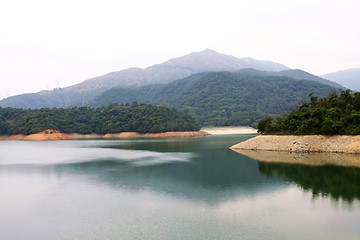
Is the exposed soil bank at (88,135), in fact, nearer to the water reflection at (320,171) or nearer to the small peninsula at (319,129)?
the small peninsula at (319,129)

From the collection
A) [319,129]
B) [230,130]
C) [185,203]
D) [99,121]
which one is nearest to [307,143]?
[319,129]

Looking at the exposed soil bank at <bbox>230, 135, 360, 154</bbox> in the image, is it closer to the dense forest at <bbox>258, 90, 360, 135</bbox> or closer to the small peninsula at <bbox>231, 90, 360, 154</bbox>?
the small peninsula at <bbox>231, 90, 360, 154</bbox>

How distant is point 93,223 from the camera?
16438 millimetres

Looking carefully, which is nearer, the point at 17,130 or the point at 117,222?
the point at 117,222

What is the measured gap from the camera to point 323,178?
27047 millimetres

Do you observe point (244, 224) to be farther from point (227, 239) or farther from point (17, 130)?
point (17, 130)

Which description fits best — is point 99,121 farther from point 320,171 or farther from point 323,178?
point 323,178

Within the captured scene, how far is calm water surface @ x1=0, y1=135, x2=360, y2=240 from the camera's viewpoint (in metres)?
14.9

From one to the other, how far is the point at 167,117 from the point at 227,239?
109m

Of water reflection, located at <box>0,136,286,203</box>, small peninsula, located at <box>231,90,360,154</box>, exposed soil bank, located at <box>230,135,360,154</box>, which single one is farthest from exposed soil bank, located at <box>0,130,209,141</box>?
water reflection, located at <box>0,136,286,203</box>

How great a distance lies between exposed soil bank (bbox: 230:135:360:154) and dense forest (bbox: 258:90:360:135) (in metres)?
0.82

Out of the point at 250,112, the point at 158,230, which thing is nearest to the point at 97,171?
the point at 158,230

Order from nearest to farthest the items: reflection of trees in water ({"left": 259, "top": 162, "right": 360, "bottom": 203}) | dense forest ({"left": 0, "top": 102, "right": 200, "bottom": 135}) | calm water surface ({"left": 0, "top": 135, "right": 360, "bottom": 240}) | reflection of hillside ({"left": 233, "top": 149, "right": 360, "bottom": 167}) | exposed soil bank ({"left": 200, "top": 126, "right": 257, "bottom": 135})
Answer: calm water surface ({"left": 0, "top": 135, "right": 360, "bottom": 240})
reflection of trees in water ({"left": 259, "top": 162, "right": 360, "bottom": 203})
reflection of hillside ({"left": 233, "top": 149, "right": 360, "bottom": 167})
dense forest ({"left": 0, "top": 102, "right": 200, "bottom": 135})
exposed soil bank ({"left": 200, "top": 126, "right": 257, "bottom": 135})

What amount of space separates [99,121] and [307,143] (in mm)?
97045
